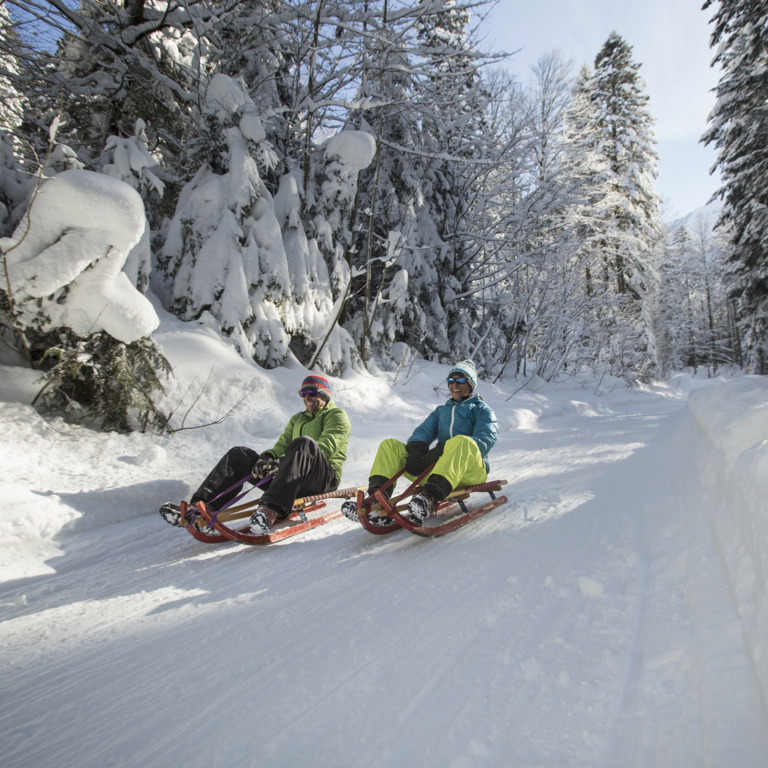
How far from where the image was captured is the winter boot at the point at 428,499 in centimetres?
286

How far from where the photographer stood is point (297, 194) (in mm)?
8852

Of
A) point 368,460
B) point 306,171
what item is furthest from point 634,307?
point 368,460

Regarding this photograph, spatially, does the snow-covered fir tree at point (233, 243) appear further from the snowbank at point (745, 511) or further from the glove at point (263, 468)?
the snowbank at point (745, 511)

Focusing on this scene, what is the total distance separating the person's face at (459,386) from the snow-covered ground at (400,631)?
1.04 meters

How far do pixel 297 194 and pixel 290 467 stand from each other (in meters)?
7.10

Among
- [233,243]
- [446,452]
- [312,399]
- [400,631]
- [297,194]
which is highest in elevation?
[297,194]

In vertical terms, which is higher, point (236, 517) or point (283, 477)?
point (283, 477)

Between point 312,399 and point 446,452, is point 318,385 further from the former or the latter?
point 446,452

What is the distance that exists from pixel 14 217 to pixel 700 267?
158ft

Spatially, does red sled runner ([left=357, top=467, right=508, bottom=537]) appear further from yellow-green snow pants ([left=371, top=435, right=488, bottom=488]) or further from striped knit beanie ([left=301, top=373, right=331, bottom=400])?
striped knit beanie ([left=301, top=373, right=331, bottom=400])

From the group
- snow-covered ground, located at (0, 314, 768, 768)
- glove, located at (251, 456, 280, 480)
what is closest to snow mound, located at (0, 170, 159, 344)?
snow-covered ground, located at (0, 314, 768, 768)

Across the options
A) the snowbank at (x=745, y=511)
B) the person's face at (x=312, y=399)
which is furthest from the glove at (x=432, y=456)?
the snowbank at (x=745, y=511)

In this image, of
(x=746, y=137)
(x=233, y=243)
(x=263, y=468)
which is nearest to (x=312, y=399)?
(x=263, y=468)

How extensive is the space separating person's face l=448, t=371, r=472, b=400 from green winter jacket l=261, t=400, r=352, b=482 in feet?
3.22
